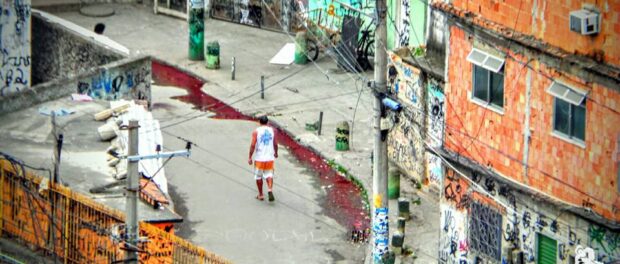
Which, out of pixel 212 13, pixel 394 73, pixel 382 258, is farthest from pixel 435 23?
pixel 212 13

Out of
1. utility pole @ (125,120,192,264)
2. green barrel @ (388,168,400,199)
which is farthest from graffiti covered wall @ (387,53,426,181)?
utility pole @ (125,120,192,264)

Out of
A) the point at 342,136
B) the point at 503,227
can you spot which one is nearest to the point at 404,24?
the point at 342,136

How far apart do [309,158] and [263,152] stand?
432 centimetres

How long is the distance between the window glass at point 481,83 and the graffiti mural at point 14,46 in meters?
12.3

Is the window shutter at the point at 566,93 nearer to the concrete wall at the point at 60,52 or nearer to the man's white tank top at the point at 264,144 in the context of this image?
the man's white tank top at the point at 264,144

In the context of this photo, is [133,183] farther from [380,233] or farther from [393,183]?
[393,183]

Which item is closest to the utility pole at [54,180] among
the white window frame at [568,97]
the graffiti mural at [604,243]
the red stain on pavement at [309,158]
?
the red stain on pavement at [309,158]

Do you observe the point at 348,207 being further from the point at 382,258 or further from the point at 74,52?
the point at 74,52

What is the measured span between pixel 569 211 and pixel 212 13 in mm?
24908

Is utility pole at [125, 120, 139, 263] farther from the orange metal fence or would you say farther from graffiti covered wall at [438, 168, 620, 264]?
graffiti covered wall at [438, 168, 620, 264]

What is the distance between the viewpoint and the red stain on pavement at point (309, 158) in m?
38.1

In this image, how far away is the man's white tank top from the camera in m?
37.4

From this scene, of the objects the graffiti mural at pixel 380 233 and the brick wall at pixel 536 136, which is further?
the graffiti mural at pixel 380 233

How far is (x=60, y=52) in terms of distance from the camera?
Answer: 44688mm
